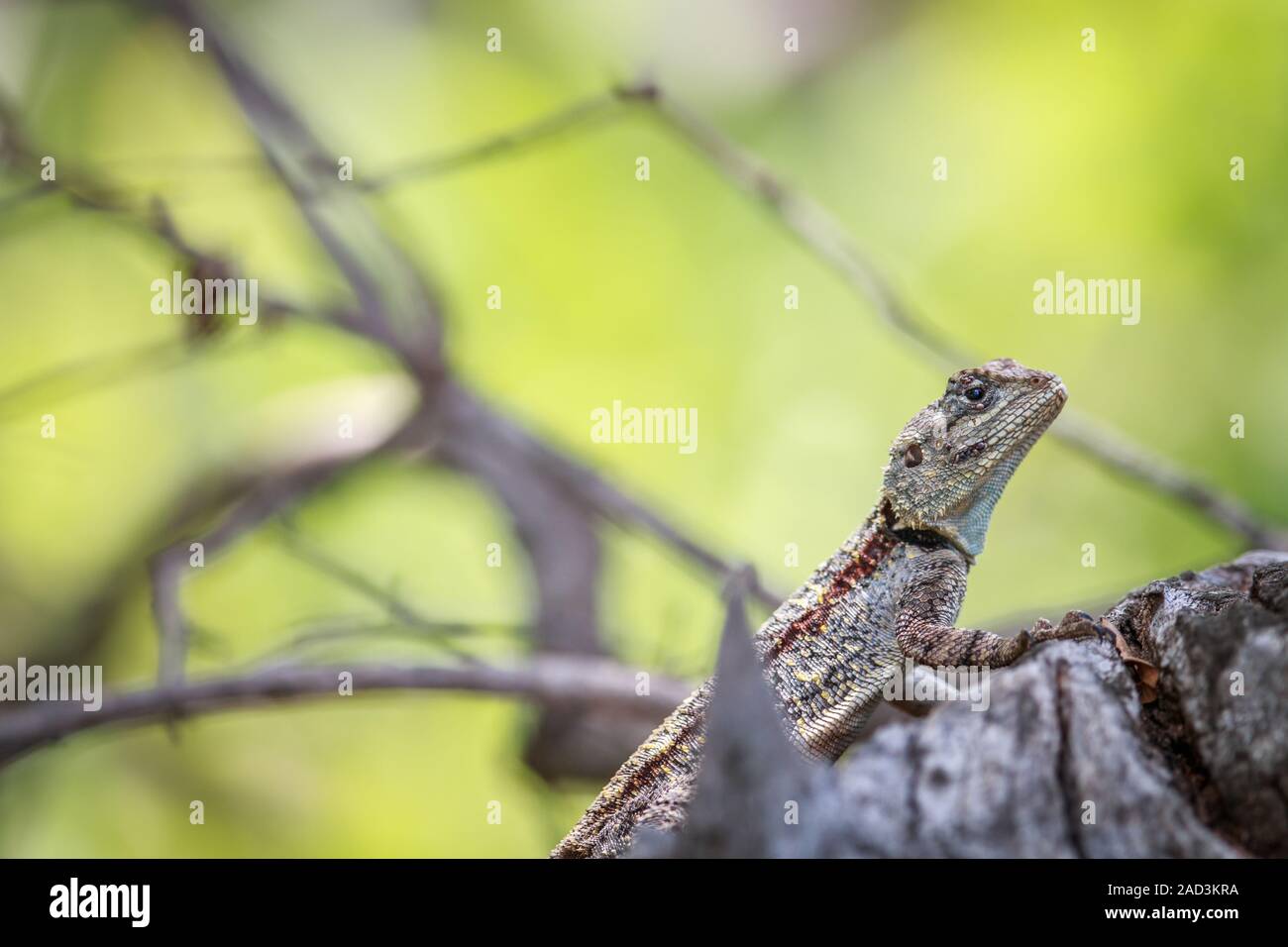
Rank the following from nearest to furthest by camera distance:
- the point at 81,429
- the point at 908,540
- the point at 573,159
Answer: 1. the point at 908,540
2. the point at 81,429
3. the point at 573,159

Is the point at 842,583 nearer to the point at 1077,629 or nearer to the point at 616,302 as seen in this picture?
the point at 1077,629

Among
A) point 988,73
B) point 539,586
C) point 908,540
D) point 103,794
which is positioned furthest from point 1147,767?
point 103,794

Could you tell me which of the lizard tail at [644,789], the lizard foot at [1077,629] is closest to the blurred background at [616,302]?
the lizard tail at [644,789]

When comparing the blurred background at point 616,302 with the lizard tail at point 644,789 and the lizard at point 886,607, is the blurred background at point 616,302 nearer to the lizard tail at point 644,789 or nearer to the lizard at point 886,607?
the lizard at point 886,607

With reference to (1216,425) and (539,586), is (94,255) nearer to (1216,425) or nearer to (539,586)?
(539,586)

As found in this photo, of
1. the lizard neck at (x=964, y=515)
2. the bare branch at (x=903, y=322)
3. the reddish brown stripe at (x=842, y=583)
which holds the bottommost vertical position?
the reddish brown stripe at (x=842, y=583)

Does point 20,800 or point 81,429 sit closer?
point 20,800

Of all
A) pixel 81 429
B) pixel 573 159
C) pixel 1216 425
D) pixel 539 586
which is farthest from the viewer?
pixel 573 159
